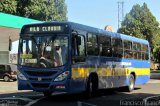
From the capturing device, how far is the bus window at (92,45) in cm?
1906

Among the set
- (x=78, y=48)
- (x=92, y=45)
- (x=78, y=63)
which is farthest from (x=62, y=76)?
(x=92, y=45)

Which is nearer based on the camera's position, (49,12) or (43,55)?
(43,55)

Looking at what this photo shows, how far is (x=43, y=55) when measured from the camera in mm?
17344

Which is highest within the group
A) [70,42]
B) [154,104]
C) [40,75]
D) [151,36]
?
[151,36]

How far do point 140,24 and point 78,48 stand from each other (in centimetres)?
6624

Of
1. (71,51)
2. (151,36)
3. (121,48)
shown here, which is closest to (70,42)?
(71,51)

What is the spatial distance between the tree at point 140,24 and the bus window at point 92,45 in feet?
201

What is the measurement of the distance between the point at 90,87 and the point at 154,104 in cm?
371

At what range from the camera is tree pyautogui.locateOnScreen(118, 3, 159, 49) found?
82.1 meters

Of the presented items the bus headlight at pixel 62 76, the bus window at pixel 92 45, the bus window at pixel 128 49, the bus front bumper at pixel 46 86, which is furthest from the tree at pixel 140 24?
the bus headlight at pixel 62 76

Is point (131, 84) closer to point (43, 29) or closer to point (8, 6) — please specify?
point (43, 29)

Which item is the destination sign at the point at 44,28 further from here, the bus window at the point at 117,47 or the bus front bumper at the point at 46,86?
the bus window at the point at 117,47

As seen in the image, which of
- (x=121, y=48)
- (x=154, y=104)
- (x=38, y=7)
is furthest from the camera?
(x=38, y=7)

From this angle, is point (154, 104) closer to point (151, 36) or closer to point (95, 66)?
point (95, 66)
